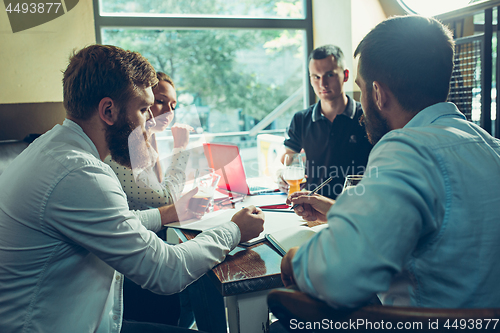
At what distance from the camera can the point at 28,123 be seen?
257 cm

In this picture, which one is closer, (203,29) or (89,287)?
(89,287)

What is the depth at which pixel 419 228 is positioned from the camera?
1.80 ft

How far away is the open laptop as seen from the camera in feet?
5.55

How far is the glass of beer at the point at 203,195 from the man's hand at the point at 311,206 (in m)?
0.40

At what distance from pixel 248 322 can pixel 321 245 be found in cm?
45

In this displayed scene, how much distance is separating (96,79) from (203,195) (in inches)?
24.5

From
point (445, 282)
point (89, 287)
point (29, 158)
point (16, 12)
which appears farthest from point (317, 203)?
point (16, 12)

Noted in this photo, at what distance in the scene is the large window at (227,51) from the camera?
120 inches

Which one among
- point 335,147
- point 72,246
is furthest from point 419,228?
point 335,147

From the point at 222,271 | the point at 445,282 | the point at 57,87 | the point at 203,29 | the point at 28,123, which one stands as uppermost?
the point at 203,29

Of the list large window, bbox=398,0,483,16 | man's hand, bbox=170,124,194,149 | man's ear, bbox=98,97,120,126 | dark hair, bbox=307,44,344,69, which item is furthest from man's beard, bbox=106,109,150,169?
large window, bbox=398,0,483,16

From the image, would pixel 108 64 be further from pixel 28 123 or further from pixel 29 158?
pixel 28 123

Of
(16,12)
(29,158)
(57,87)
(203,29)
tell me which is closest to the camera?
(29,158)

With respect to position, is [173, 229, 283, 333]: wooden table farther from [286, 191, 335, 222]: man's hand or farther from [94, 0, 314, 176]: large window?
[94, 0, 314, 176]: large window
